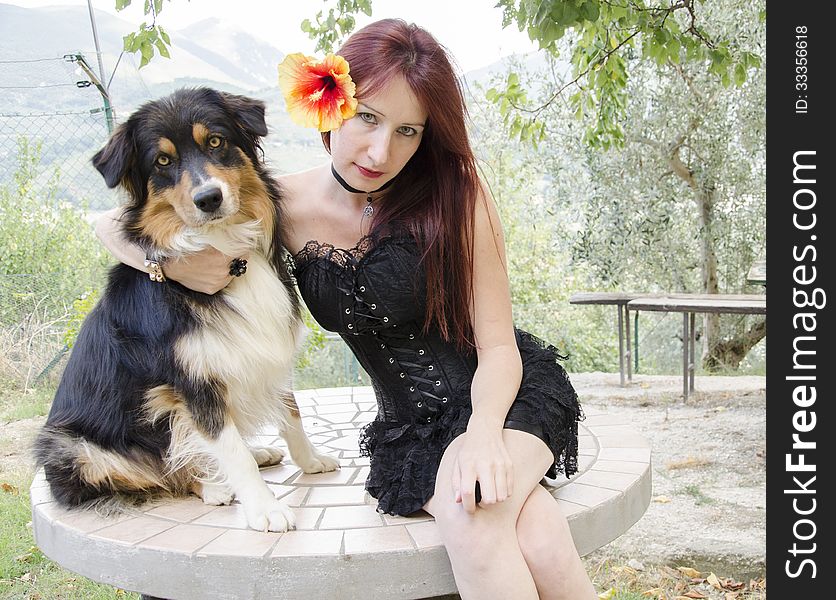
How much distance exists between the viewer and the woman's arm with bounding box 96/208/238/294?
187 cm

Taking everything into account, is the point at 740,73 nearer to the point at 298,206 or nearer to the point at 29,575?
the point at 298,206

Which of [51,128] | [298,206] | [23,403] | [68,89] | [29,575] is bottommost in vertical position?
[29,575]

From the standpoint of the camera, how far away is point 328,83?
1842 mm

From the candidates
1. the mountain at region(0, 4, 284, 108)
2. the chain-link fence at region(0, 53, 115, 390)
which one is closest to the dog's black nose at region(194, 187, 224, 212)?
the mountain at region(0, 4, 284, 108)

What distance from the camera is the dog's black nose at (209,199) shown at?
175 cm

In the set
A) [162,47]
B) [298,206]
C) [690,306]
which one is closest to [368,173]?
[298,206]

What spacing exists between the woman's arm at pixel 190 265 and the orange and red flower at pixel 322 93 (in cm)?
41

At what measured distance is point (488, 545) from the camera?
1567mm

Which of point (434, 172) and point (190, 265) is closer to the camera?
point (190, 265)

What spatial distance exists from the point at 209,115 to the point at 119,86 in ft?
12.8

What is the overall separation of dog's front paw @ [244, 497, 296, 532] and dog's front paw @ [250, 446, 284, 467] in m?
0.52

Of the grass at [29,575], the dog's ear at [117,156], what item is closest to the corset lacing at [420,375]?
the dog's ear at [117,156]

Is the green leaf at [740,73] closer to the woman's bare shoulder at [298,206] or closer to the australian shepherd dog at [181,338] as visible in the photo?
the woman's bare shoulder at [298,206]

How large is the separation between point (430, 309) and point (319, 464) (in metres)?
0.60
